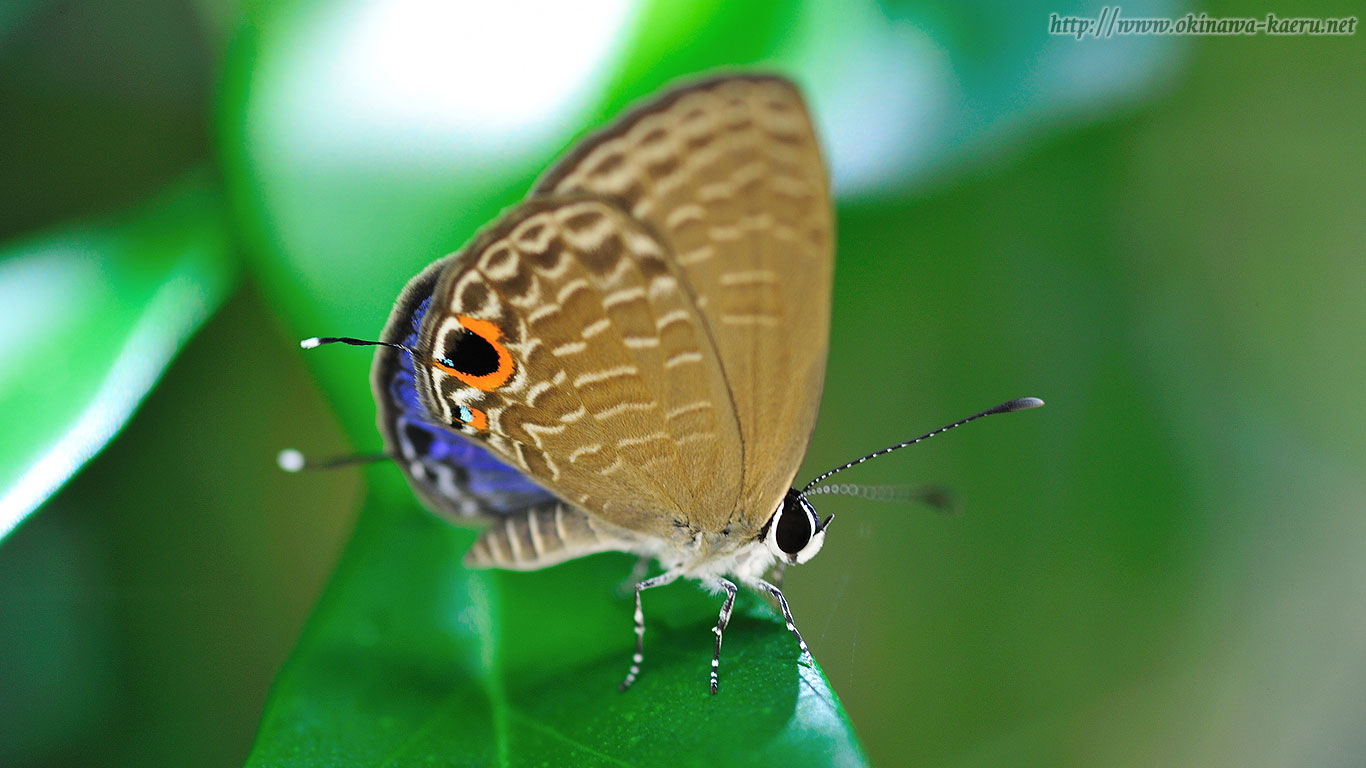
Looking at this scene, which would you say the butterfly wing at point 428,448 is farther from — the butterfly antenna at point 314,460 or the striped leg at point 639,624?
the striped leg at point 639,624

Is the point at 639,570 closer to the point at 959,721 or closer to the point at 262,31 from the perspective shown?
the point at 959,721

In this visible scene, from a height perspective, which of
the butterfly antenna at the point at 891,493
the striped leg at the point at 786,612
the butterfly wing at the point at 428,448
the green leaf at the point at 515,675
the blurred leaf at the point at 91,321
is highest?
the blurred leaf at the point at 91,321

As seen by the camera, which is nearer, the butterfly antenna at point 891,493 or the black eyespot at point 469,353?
the black eyespot at point 469,353

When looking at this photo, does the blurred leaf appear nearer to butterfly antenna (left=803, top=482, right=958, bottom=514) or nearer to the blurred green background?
the blurred green background

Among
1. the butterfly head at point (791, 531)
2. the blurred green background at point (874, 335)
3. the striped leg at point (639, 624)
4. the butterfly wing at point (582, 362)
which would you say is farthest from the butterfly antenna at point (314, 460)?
the butterfly head at point (791, 531)

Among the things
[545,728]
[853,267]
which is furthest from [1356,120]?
[545,728]

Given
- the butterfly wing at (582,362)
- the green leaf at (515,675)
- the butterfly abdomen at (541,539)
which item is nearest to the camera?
the green leaf at (515,675)
